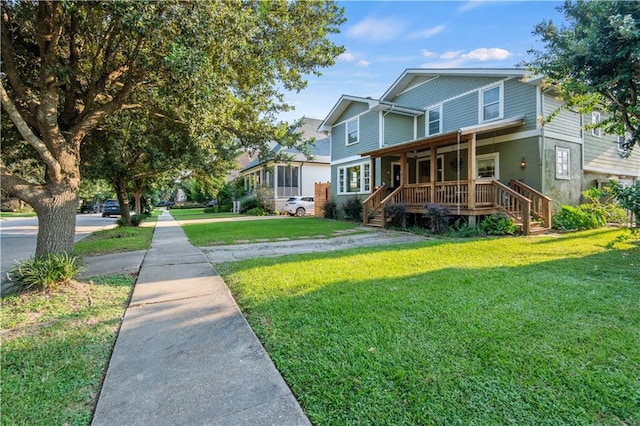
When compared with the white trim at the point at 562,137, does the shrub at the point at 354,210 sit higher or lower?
lower

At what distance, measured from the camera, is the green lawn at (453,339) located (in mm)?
2100

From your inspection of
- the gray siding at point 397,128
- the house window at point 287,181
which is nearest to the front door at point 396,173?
the gray siding at point 397,128

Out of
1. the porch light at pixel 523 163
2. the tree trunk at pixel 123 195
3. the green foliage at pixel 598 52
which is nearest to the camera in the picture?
the green foliage at pixel 598 52

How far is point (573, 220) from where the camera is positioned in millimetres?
11172

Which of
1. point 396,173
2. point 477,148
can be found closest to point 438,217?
point 477,148

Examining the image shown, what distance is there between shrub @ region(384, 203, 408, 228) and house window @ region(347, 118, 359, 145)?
246 inches

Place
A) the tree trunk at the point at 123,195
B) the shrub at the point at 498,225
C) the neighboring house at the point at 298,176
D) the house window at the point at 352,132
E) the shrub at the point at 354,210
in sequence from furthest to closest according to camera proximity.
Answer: the neighboring house at the point at 298,176
the house window at the point at 352,132
the shrub at the point at 354,210
the tree trunk at the point at 123,195
the shrub at the point at 498,225

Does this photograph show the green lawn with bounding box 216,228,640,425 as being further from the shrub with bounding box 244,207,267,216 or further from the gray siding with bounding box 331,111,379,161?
the shrub with bounding box 244,207,267,216

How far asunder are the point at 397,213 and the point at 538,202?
16.2 feet

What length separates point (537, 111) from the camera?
11.3 meters

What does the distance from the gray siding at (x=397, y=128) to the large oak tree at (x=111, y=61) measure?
30.1ft

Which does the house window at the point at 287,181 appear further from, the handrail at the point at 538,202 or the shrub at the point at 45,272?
the shrub at the point at 45,272

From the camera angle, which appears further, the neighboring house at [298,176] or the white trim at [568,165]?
the neighboring house at [298,176]

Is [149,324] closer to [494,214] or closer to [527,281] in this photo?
[527,281]
